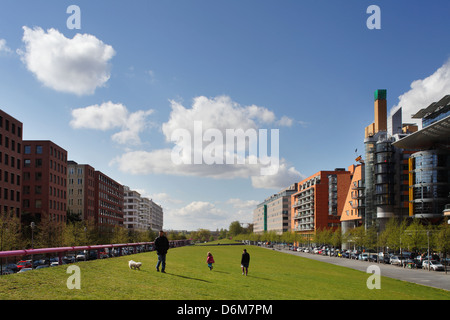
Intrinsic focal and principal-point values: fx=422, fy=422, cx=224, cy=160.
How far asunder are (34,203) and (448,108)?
10016 centimetres

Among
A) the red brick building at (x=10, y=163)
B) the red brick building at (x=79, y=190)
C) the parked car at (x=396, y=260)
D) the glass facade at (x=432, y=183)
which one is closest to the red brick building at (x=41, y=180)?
the red brick building at (x=10, y=163)

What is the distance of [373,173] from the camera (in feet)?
391

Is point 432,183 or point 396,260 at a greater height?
point 432,183

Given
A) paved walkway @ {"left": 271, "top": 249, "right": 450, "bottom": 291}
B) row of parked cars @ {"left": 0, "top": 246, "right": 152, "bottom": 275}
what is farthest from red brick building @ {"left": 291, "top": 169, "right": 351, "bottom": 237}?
row of parked cars @ {"left": 0, "top": 246, "right": 152, "bottom": 275}

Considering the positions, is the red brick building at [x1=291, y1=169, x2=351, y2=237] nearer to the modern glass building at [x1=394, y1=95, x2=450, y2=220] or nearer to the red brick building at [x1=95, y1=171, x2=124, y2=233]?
the modern glass building at [x1=394, y1=95, x2=450, y2=220]

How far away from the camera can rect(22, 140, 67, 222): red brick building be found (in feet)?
334

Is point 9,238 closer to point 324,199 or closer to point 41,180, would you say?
point 41,180

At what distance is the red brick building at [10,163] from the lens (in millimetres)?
79188

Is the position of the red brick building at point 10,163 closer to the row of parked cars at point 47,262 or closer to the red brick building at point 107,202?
the row of parked cars at point 47,262

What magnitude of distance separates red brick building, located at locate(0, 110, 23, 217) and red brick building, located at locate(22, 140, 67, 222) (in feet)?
48.5

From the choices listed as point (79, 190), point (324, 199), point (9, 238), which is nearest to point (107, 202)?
point (79, 190)

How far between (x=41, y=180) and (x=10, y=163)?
21923 mm

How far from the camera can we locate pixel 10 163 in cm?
8262
